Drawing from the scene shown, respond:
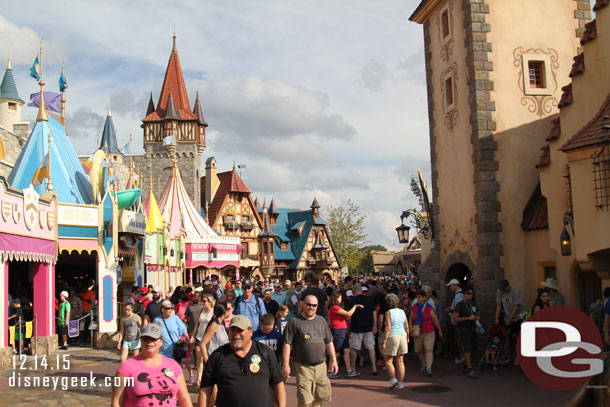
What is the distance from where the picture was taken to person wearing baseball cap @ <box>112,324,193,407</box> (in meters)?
4.86

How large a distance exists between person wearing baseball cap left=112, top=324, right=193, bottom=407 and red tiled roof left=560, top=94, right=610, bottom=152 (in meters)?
9.06

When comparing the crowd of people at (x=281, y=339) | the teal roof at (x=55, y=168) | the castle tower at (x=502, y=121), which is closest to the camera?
the crowd of people at (x=281, y=339)

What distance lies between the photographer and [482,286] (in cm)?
1501

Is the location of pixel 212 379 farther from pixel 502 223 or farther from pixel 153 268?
pixel 153 268

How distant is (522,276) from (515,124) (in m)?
3.79

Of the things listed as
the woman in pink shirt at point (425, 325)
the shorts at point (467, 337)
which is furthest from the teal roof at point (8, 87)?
the shorts at point (467, 337)

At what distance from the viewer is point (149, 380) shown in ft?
16.0

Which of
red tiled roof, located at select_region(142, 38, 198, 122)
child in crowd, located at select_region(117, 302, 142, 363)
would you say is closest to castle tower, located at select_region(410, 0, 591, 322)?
Answer: child in crowd, located at select_region(117, 302, 142, 363)

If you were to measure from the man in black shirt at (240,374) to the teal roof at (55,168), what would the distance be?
49.8 ft

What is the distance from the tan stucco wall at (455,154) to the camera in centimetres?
1597

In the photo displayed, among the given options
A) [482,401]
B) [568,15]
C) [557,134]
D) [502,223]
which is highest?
[568,15]

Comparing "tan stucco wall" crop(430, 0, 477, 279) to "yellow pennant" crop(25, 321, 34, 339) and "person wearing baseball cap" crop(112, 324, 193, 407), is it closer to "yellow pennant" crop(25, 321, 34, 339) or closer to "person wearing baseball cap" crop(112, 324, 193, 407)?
"yellow pennant" crop(25, 321, 34, 339)

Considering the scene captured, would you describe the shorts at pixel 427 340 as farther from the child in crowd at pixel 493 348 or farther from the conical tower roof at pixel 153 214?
the conical tower roof at pixel 153 214

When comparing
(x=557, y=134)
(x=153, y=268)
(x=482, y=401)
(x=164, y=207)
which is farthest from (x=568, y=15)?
(x=164, y=207)
